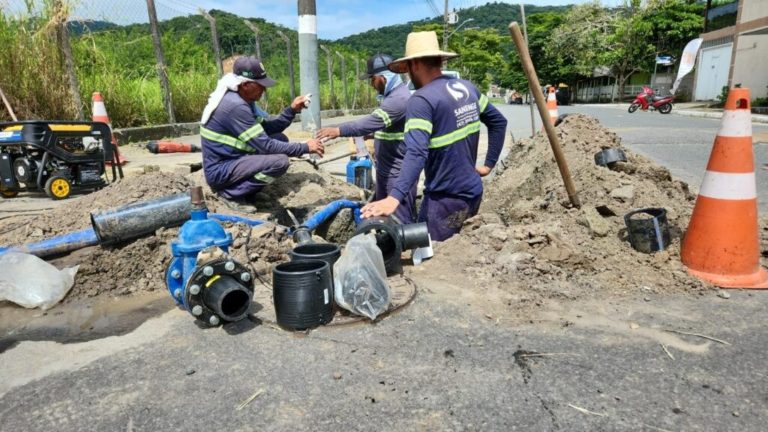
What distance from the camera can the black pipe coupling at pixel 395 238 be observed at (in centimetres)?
336

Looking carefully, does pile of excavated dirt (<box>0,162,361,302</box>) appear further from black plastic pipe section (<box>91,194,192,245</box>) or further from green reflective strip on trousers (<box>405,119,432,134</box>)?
green reflective strip on trousers (<box>405,119,432,134</box>)

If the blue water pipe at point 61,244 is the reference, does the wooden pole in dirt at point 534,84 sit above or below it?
above

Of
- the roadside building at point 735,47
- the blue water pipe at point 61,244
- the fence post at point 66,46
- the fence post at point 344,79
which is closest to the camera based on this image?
the blue water pipe at point 61,244

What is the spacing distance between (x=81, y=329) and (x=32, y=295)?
0.57 m

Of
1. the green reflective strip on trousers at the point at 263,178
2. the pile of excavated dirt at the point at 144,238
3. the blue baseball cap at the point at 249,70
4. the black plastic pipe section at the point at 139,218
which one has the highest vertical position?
the blue baseball cap at the point at 249,70

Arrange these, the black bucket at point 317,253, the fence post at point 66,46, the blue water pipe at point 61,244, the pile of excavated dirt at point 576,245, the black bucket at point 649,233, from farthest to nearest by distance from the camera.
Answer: the fence post at point 66,46, the blue water pipe at point 61,244, the black bucket at point 649,233, the pile of excavated dirt at point 576,245, the black bucket at point 317,253

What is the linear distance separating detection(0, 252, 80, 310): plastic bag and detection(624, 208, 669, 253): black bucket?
3.73 meters

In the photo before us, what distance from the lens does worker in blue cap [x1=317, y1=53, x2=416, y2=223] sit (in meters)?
4.65

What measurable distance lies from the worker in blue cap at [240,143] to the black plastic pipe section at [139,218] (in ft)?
3.06

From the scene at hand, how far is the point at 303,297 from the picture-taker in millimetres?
2590

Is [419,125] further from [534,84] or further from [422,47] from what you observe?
[534,84]

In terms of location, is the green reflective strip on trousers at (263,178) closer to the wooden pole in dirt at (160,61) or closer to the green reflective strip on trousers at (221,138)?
the green reflective strip on trousers at (221,138)

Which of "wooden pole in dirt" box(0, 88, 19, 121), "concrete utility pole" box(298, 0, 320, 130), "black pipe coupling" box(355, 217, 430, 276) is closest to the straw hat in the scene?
"black pipe coupling" box(355, 217, 430, 276)

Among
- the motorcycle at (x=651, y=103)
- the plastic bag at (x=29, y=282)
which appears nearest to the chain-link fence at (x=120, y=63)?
the plastic bag at (x=29, y=282)
